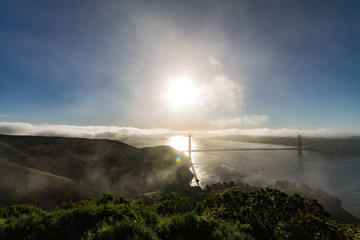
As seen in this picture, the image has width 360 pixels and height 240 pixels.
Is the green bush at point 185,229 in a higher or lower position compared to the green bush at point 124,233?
lower

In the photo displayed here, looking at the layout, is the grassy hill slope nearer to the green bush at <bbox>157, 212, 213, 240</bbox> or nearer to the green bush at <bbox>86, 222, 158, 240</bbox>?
the green bush at <bbox>86, 222, 158, 240</bbox>

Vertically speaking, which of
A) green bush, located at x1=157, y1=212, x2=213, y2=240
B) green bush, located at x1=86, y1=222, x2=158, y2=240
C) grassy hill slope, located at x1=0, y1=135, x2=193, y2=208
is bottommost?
grassy hill slope, located at x1=0, y1=135, x2=193, y2=208

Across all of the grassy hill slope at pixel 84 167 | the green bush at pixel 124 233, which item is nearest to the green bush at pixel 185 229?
the green bush at pixel 124 233

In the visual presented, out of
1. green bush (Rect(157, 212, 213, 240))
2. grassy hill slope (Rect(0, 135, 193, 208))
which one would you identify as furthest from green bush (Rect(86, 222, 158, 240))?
grassy hill slope (Rect(0, 135, 193, 208))

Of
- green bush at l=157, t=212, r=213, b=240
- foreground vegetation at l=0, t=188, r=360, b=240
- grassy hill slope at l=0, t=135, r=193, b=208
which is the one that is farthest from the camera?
grassy hill slope at l=0, t=135, r=193, b=208

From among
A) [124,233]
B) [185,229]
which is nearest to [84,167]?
[124,233]

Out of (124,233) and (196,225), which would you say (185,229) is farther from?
(124,233)

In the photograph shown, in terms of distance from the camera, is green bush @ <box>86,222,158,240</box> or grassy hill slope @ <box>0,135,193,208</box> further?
grassy hill slope @ <box>0,135,193,208</box>

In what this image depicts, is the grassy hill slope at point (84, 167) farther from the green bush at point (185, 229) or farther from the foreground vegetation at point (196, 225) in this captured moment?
the green bush at point (185, 229)

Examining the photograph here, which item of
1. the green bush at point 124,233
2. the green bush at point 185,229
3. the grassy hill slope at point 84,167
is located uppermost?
the green bush at point 124,233

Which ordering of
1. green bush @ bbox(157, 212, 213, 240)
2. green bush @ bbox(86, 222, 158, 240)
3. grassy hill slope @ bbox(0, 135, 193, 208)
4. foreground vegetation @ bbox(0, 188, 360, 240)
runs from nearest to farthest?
green bush @ bbox(86, 222, 158, 240) → foreground vegetation @ bbox(0, 188, 360, 240) → green bush @ bbox(157, 212, 213, 240) → grassy hill slope @ bbox(0, 135, 193, 208)

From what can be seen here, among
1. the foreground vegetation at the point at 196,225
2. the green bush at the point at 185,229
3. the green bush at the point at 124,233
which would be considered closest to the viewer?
the green bush at the point at 124,233

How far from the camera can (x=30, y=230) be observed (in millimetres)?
6621

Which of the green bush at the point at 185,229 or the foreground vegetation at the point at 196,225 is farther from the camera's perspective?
the green bush at the point at 185,229
